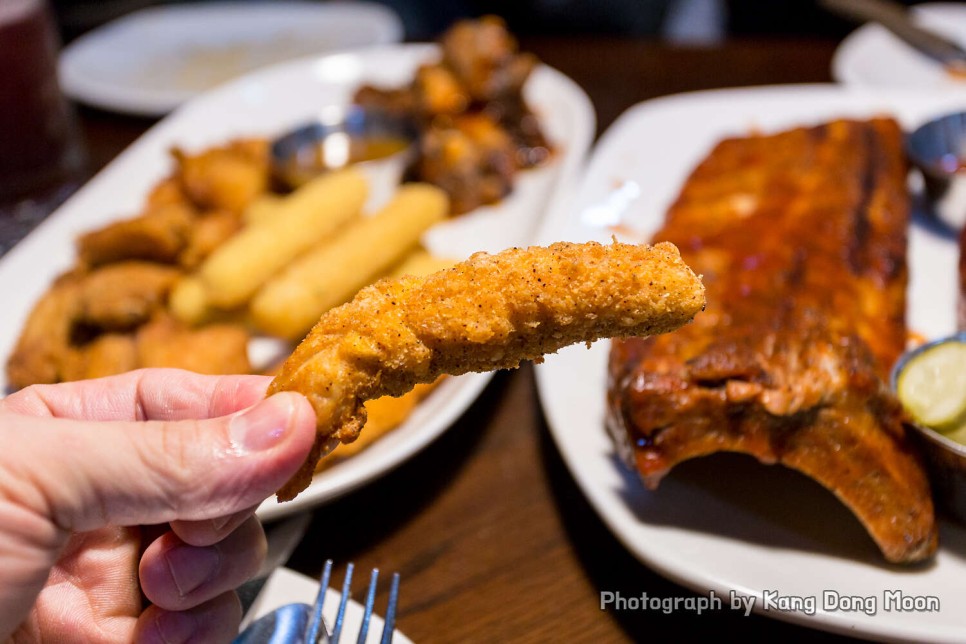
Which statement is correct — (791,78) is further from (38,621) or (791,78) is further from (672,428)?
(38,621)

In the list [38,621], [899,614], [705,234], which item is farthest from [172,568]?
[705,234]

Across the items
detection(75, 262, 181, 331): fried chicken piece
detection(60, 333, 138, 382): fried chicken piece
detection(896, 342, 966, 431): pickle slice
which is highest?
detection(896, 342, 966, 431): pickle slice

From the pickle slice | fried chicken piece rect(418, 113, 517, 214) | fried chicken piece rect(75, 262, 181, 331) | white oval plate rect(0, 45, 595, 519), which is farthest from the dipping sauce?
the pickle slice

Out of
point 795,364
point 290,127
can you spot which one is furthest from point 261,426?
point 290,127

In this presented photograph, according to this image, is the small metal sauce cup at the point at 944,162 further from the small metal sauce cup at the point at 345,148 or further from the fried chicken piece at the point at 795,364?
the small metal sauce cup at the point at 345,148

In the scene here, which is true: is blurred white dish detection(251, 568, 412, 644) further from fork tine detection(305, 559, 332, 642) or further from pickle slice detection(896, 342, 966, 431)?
pickle slice detection(896, 342, 966, 431)

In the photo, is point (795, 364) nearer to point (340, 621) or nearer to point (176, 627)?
point (340, 621)
